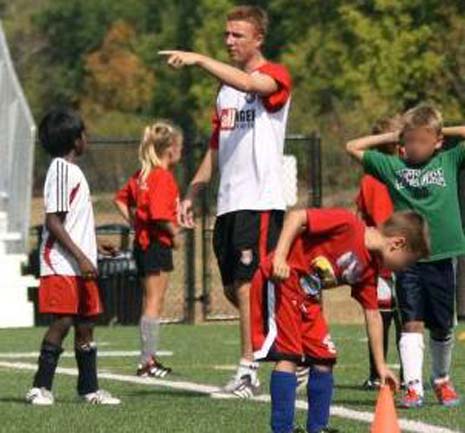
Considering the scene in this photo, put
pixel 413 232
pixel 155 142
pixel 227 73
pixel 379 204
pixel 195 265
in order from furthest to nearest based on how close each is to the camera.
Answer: pixel 195 265 < pixel 155 142 < pixel 379 204 < pixel 227 73 < pixel 413 232

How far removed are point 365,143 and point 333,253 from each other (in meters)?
2.22

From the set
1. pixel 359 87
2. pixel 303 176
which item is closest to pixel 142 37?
pixel 359 87

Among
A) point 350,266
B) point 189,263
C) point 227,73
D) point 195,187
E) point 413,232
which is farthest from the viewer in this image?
point 189,263

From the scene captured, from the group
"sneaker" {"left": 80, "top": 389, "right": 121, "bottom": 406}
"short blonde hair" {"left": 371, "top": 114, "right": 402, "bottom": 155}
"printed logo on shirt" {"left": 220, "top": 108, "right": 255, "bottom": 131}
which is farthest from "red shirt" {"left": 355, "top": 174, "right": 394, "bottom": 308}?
"sneaker" {"left": 80, "top": 389, "right": 121, "bottom": 406}

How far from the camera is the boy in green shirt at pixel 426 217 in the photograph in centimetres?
1169

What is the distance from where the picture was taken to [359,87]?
45.9 meters

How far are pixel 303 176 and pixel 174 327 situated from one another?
13.9 feet

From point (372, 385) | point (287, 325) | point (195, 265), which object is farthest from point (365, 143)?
point (195, 265)

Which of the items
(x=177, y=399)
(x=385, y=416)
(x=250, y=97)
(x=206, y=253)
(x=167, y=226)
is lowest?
(x=177, y=399)

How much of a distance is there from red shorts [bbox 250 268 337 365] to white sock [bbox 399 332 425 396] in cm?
169

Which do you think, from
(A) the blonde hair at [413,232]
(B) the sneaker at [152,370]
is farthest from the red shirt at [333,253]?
(B) the sneaker at [152,370]

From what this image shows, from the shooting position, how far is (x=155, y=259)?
14594 millimetres

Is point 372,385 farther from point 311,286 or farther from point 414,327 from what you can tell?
point 311,286

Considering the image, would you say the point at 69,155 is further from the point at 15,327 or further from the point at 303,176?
the point at 303,176
